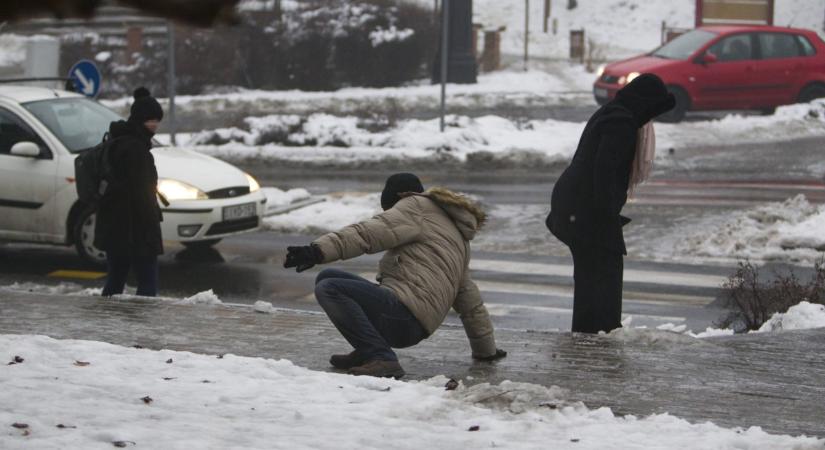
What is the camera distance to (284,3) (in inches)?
1113

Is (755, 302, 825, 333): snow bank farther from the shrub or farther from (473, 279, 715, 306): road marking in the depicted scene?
(473, 279, 715, 306): road marking

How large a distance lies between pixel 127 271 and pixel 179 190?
2.67 m

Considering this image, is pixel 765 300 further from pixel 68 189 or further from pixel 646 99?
pixel 68 189

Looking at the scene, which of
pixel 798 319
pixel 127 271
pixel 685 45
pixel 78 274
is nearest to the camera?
pixel 798 319

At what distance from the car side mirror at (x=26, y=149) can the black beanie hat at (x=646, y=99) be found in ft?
20.1

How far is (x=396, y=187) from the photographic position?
6.87m

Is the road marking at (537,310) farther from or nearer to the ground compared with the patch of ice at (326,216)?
farther from the ground

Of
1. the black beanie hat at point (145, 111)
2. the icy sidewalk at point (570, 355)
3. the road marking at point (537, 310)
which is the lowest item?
the road marking at point (537, 310)

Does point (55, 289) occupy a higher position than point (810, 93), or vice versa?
point (810, 93)

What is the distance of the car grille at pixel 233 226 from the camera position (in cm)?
1219

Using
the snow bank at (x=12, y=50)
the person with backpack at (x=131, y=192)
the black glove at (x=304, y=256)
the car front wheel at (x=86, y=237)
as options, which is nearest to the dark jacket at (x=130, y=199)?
the person with backpack at (x=131, y=192)

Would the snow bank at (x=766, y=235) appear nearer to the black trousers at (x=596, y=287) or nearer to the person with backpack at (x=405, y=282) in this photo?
the black trousers at (x=596, y=287)

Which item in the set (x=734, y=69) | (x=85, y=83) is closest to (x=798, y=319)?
(x=85, y=83)

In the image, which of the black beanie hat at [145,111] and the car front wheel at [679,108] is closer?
the black beanie hat at [145,111]
